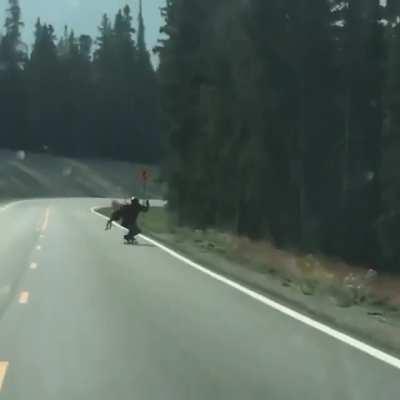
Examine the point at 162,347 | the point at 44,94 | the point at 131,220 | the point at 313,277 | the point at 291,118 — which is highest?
the point at 44,94

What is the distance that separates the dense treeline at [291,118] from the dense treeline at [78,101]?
85724 mm

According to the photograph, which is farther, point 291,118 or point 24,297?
point 291,118

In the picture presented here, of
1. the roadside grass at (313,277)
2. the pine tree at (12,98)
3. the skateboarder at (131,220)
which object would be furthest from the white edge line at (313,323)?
the pine tree at (12,98)

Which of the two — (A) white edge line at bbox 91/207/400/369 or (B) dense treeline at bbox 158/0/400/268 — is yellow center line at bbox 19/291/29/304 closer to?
(A) white edge line at bbox 91/207/400/369

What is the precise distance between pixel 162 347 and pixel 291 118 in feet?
143

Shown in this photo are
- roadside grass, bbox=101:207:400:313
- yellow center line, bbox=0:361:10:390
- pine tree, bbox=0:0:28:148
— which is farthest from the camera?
pine tree, bbox=0:0:28:148

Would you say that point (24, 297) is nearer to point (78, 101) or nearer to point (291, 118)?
point (291, 118)

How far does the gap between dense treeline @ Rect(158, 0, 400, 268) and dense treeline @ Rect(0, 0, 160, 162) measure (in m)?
85.7

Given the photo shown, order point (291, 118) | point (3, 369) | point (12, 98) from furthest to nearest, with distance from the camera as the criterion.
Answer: point (12, 98) → point (291, 118) → point (3, 369)

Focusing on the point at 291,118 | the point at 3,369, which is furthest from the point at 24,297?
the point at 291,118

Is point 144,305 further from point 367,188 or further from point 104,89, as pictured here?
point 104,89

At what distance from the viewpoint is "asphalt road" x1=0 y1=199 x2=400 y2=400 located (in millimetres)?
9195

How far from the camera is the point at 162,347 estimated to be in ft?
38.3

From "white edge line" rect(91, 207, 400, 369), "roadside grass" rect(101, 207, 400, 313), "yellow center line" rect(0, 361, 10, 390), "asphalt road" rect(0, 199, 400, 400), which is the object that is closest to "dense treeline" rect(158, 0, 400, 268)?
"roadside grass" rect(101, 207, 400, 313)
